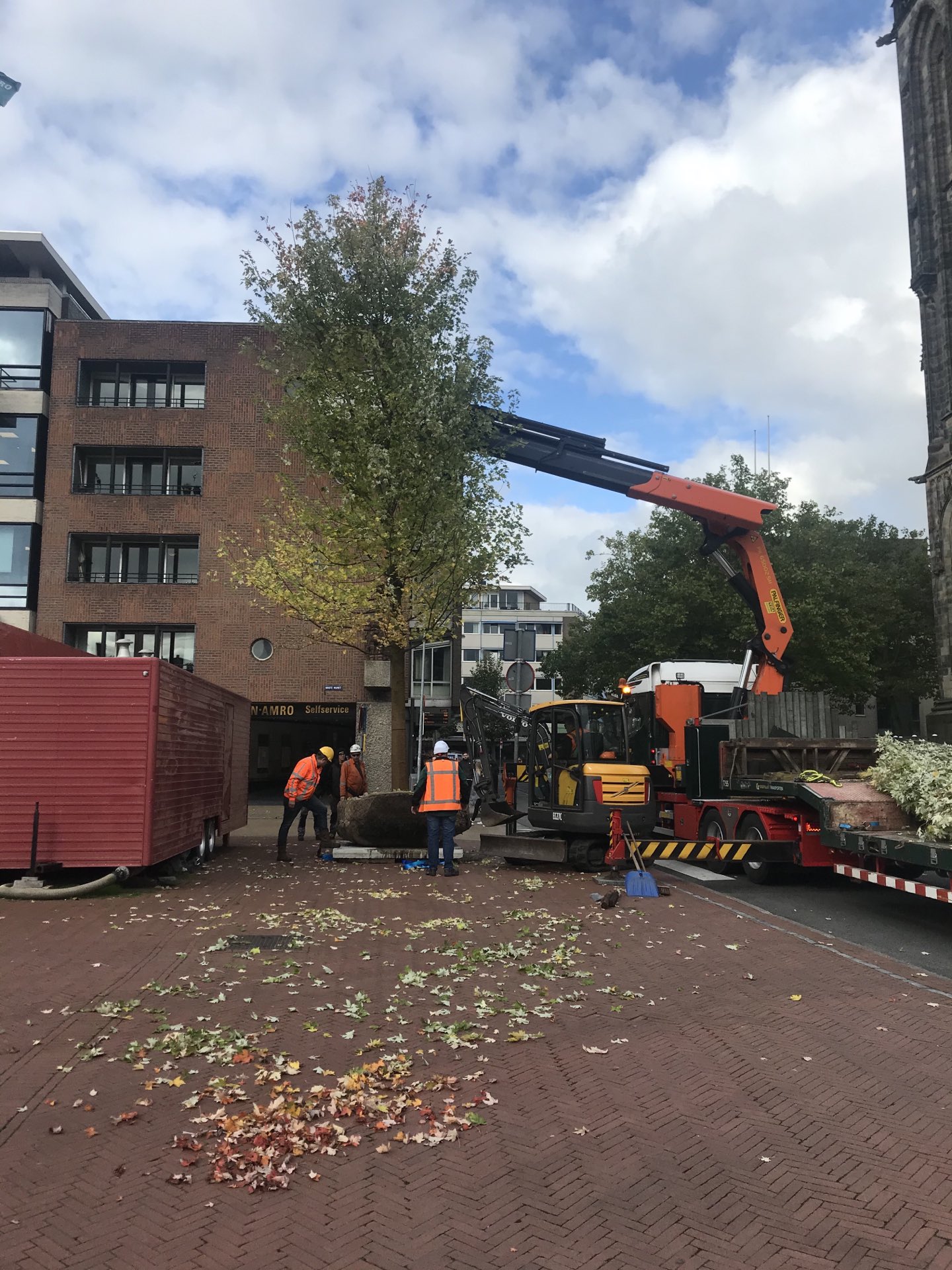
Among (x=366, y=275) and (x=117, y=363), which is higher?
(x=117, y=363)

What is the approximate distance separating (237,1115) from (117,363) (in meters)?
30.1

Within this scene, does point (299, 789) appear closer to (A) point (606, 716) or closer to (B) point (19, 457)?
(A) point (606, 716)

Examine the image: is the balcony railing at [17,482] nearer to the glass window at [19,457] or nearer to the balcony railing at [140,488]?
the glass window at [19,457]

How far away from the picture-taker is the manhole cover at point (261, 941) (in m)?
8.27

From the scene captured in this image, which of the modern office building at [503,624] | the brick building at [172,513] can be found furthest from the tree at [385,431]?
the modern office building at [503,624]

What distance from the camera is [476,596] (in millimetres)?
17891

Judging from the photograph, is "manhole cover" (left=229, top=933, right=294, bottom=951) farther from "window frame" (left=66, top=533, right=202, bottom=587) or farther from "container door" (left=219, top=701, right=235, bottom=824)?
"window frame" (left=66, top=533, right=202, bottom=587)

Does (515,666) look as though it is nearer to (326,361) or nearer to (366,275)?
(326,361)

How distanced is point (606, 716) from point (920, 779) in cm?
532

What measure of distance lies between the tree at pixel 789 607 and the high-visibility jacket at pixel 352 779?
53.6 feet

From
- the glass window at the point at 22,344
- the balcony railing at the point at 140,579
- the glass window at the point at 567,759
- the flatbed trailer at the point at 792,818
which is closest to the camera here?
Result: the flatbed trailer at the point at 792,818

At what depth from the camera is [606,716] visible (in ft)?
47.0

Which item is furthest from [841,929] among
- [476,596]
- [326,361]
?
[326,361]

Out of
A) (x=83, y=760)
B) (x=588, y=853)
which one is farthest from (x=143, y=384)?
(x=588, y=853)
